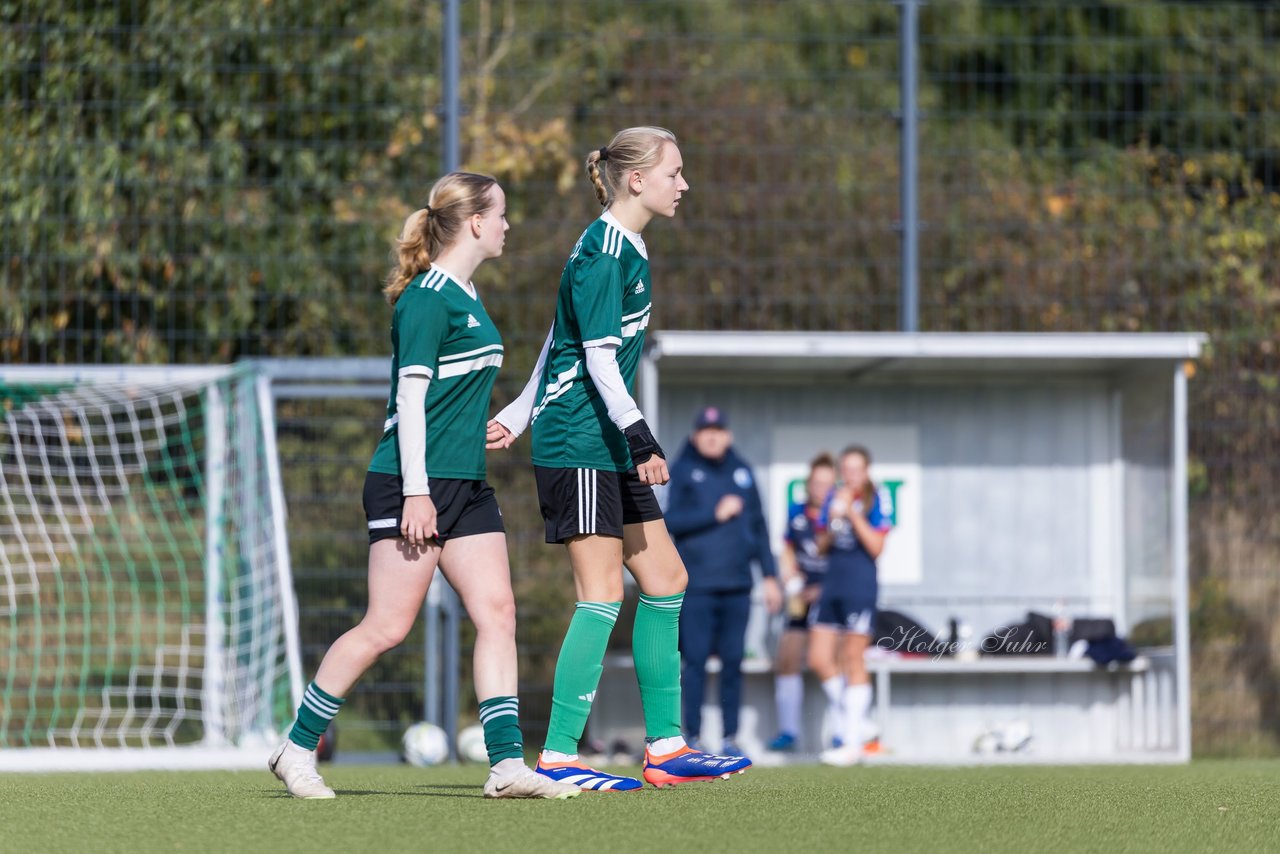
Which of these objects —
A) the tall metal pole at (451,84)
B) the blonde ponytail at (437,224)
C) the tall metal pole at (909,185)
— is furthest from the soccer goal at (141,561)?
the blonde ponytail at (437,224)

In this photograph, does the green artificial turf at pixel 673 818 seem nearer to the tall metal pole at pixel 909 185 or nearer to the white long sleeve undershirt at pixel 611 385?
the white long sleeve undershirt at pixel 611 385

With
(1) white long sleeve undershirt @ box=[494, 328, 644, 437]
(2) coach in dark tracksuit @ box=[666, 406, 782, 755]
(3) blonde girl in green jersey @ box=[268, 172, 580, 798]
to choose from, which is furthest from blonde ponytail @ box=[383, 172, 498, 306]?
(2) coach in dark tracksuit @ box=[666, 406, 782, 755]

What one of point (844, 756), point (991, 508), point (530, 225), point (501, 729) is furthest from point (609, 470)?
point (991, 508)

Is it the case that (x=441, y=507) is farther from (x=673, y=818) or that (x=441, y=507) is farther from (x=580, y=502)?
(x=673, y=818)

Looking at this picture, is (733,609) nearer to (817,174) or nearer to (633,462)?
(817,174)

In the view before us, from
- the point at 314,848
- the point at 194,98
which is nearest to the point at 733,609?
the point at 194,98

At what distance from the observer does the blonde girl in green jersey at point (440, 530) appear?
16.7 feet

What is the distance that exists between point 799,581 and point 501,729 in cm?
562

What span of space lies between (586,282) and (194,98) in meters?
5.98

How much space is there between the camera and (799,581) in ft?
34.8

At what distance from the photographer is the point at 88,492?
34.7ft

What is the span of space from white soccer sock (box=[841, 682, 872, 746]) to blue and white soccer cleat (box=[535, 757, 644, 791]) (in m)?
4.48

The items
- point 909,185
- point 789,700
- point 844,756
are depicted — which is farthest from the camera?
point 909,185

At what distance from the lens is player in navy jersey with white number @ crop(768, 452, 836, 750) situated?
10.1 meters
